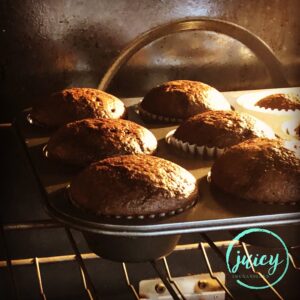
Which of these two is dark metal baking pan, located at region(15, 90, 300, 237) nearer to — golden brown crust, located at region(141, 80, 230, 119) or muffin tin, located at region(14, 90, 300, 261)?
muffin tin, located at region(14, 90, 300, 261)

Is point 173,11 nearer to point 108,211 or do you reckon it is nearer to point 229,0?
point 229,0

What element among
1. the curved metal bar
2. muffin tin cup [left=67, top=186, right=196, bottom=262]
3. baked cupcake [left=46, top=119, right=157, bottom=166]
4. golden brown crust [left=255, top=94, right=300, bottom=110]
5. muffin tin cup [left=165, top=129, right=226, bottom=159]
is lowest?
muffin tin cup [left=67, top=186, right=196, bottom=262]

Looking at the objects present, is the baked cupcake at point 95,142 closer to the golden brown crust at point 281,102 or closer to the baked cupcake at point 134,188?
the baked cupcake at point 134,188

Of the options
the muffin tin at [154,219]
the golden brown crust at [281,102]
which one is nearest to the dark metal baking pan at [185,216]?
the muffin tin at [154,219]

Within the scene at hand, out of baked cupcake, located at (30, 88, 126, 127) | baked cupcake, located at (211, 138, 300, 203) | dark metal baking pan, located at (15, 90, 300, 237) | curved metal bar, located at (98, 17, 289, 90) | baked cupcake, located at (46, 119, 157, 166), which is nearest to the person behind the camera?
dark metal baking pan, located at (15, 90, 300, 237)

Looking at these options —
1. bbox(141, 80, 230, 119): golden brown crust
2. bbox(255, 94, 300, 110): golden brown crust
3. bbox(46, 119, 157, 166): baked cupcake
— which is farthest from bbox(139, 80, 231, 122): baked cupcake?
bbox(46, 119, 157, 166): baked cupcake

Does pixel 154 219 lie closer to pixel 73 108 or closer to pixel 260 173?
pixel 260 173

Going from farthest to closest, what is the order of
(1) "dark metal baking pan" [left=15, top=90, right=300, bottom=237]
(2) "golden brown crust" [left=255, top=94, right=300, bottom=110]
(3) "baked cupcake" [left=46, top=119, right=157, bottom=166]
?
(2) "golden brown crust" [left=255, top=94, right=300, bottom=110]
(3) "baked cupcake" [left=46, top=119, right=157, bottom=166]
(1) "dark metal baking pan" [left=15, top=90, right=300, bottom=237]
